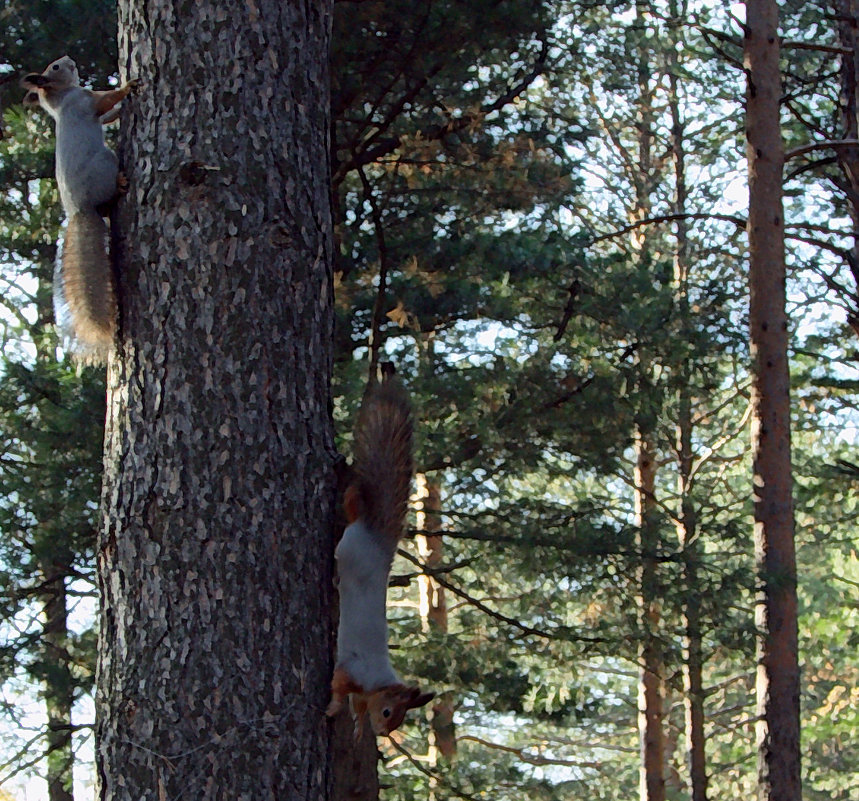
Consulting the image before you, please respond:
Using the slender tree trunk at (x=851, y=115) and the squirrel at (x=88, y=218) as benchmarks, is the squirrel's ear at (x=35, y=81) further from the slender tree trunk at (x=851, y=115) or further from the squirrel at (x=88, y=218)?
the slender tree trunk at (x=851, y=115)

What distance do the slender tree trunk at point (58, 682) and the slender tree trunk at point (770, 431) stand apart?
14.9 ft

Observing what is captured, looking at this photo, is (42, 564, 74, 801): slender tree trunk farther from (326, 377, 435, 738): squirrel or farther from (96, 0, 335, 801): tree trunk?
(96, 0, 335, 801): tree trunk

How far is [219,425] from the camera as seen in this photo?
215cm

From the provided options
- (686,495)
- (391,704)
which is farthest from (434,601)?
(391,704)

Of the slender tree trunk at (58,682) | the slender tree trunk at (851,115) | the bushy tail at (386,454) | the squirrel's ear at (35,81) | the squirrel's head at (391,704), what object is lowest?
the slender tree trunk at (58,682)

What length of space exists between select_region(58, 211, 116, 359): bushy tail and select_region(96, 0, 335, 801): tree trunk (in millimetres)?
39

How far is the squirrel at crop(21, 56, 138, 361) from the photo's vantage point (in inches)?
88.6

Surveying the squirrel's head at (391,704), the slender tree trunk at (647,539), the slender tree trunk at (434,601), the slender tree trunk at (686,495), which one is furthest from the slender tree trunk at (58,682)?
the squirrel's head at (391,704)

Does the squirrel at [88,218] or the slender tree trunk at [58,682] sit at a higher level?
the squirrel at [88,218]

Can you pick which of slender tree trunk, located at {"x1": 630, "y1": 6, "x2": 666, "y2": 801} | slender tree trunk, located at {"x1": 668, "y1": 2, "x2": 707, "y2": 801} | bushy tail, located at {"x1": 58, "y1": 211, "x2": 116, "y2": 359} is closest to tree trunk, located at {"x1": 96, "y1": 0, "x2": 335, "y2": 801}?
bushy tail, located at {"x1": 58, "y1": 211, "x2": 116, "y2": 359}

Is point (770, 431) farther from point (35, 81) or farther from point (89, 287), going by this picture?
point (89, 287)

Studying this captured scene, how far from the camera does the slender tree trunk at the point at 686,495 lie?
291 inches

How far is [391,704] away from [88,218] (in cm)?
129

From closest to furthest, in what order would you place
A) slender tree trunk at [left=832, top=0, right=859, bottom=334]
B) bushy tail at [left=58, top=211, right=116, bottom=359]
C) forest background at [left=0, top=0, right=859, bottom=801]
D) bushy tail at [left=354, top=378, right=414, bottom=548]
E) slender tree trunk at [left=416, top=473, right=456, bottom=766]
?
bushy tail at [left=58, top=211, right=116, bottom=359] → bushy tail at [left=354, top=378, right=414, bottom=548] → forest background at [left=0, top=0, right=859, bottom=801] → slender tree trunk at [left=832, top=0, right=859, bottom=334] → slender tree trunk at [left=416, top=473, right=456, bottom=766]
